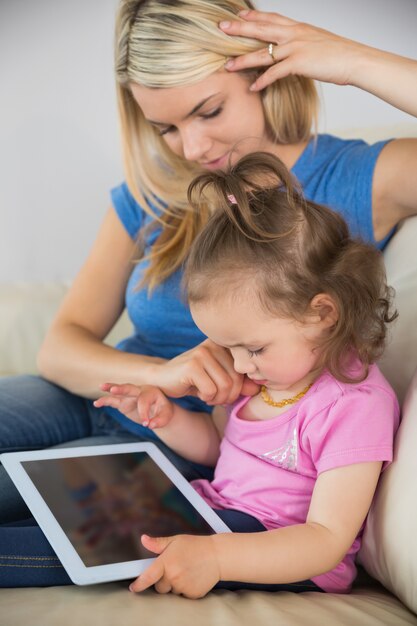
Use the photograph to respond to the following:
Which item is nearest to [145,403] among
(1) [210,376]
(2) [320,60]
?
(1) [210,376]

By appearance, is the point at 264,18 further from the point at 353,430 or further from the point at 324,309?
the point at 353,430

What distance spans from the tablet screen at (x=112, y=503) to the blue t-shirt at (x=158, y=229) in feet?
0.87

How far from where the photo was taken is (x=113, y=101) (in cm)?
214

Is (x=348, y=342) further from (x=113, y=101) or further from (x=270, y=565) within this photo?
(x=113, y=101)

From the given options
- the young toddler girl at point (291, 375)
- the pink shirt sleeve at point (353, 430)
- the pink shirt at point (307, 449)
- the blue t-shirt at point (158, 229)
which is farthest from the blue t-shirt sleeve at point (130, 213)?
the pink shirt sleeve at point (353, 430)

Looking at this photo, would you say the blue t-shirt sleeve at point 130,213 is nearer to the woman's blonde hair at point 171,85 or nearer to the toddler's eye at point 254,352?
A: the woman's blonde hair at point 171,85

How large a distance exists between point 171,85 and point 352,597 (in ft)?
2.64

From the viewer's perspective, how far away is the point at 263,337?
101 centimetres

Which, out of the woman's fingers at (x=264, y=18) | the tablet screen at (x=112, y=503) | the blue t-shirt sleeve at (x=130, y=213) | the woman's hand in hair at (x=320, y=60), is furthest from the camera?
the blue t-shirt sleeve at (x=130, y=213)

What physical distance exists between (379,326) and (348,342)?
0.06m

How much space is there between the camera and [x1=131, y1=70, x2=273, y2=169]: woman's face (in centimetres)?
126

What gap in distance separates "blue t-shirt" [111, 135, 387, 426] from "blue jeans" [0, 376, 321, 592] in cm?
14

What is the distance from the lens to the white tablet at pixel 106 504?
0.95 metres

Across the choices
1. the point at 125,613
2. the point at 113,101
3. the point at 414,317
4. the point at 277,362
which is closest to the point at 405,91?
the point at 414,317
